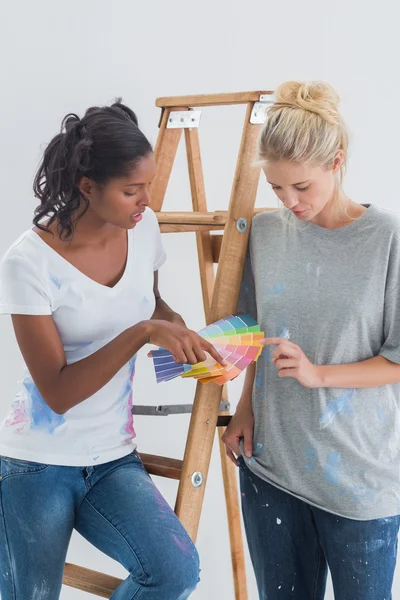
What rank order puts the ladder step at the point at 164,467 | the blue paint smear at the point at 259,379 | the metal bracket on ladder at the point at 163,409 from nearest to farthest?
the blue paint smear at the point at 259,379 → the ladder step at the point at 164,467 → the metal bracket on ladder at the point at 163,409

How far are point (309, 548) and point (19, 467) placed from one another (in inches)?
26.0

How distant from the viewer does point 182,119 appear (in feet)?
7.42

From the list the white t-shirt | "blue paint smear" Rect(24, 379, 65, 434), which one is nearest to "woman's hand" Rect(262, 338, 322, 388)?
the white t-shirt

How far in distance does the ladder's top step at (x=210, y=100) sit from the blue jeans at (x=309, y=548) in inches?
33.3

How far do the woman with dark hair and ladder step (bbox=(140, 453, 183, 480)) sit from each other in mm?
A: 128

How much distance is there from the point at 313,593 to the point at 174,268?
140 cm

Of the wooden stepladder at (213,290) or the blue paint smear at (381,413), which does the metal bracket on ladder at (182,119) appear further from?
the blue paint smear at (381,413)

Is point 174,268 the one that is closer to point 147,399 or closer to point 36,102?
point 147,399

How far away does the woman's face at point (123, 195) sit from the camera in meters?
1.81

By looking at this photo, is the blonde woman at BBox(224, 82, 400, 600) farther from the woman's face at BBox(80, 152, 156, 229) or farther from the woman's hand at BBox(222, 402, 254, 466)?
the woman's face at BBox(80, 152, 156, 229)

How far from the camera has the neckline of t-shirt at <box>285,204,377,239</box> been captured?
1.77m

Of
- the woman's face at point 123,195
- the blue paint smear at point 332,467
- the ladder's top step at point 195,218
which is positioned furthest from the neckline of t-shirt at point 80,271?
the blue paint smear at point 332,467

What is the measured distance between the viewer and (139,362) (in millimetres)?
3041

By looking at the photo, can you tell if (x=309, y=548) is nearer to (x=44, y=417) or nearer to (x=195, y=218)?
(x=44, y=417)
